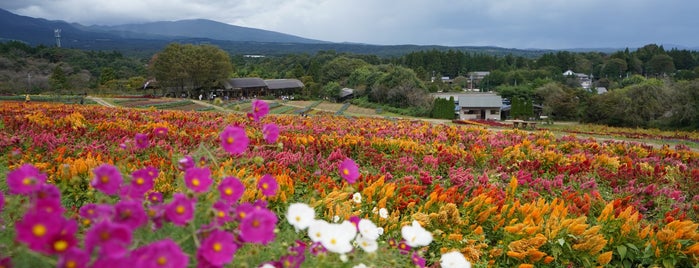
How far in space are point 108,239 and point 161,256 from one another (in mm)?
150

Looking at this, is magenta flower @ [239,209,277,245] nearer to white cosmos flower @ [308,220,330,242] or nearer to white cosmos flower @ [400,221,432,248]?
white cosmos flower @ [308,220,330,242]

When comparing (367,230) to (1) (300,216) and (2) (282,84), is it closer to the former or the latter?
(1) (300,216)

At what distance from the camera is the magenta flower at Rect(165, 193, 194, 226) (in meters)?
1.41

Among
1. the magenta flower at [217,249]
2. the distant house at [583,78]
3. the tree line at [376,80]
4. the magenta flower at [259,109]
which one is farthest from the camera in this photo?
the distant house at [583,78]

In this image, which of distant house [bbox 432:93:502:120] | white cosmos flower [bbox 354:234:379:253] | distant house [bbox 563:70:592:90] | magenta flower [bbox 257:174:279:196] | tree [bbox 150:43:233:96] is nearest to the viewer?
white cosmos flower [bbox 354:234:379:253]

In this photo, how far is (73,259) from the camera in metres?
1.17

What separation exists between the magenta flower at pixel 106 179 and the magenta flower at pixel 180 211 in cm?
29

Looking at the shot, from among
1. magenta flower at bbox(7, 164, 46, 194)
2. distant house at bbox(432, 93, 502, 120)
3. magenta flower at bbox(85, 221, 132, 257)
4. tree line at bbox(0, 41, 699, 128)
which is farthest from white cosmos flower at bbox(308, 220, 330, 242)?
distant house at bbox(432, 93, 502, 120)

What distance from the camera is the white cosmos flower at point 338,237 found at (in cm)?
166

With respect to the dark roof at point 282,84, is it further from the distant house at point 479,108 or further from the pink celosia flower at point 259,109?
the pink celosia flower at point 259,109

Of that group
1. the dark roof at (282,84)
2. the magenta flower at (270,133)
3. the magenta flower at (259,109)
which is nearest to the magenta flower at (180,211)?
the magenta flower at (270,133)

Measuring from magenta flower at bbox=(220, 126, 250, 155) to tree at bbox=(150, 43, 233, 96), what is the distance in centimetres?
5180

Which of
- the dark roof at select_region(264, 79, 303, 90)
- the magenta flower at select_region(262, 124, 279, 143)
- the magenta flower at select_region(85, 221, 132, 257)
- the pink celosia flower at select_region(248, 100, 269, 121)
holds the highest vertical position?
the pink celosia flower at select_region(248, 100, 269, 121)

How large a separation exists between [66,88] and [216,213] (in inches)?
2190
